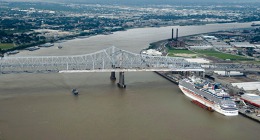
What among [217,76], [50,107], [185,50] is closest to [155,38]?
[185,50]

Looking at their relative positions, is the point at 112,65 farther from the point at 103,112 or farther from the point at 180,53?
the point at 180,53

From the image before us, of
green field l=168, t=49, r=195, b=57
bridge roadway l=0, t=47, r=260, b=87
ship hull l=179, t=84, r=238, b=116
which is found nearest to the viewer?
ship hull l=179, t=84, r=238, b=116

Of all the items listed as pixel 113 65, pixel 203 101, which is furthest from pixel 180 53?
pixel 203 101

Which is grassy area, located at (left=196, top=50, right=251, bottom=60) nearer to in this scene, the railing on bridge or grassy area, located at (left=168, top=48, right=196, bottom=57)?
grassy area, located at (left=168, top=48, right=196, bottom=57)

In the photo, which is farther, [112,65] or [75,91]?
[112,65]

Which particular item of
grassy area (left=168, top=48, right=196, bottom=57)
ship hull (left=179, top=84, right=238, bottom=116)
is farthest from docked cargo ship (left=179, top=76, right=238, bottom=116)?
grassy area (left=168, top=48, right=196, bottom=57)

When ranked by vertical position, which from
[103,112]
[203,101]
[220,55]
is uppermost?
[220,55]

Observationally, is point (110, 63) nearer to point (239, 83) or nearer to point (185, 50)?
point (239, 83)
